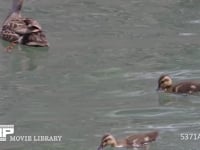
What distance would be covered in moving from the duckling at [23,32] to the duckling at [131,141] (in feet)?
11.6

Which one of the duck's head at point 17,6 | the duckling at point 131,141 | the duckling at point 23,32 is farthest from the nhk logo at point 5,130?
the duck's head at point 17,6

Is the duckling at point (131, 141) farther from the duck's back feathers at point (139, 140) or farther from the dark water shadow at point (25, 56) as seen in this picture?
the dark water shadow at point (25, 56)

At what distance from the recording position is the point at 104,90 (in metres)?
9.90

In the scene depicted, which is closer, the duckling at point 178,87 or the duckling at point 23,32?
the duckling at point 178,87

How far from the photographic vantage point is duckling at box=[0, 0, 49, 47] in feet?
38.4

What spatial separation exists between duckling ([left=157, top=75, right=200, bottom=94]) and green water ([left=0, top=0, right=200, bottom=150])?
0.29 feet

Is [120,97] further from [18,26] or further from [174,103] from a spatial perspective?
[18,26]

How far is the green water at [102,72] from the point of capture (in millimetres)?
8867

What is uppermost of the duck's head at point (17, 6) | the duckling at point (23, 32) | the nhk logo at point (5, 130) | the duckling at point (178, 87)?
the duck's head at point (17, 6)

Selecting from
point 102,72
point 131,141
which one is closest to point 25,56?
point 102,72

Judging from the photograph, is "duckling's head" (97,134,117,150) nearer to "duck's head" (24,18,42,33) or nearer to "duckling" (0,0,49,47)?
"duckling" (0,0,49,47)

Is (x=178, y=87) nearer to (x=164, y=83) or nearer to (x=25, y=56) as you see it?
(x=164, y=83)

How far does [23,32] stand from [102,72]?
1768 millimetres

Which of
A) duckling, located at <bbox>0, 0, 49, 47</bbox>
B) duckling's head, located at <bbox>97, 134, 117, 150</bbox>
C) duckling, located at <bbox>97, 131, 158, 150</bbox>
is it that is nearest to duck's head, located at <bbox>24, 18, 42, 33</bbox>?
duckling, located at <bbox>0, 0, 49, 47</bbox>
